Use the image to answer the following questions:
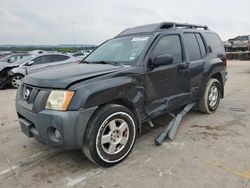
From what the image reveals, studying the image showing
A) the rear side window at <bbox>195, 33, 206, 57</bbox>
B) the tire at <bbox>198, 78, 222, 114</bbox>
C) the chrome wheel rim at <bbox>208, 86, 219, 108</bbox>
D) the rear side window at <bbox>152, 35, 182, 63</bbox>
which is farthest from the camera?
the chrome wheel rim at <bbox>208, 86, 219, 108</bbox>

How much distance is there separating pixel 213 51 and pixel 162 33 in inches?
69.2

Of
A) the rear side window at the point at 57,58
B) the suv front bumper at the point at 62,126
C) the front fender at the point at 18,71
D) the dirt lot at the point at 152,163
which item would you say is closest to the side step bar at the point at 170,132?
the dirt lot at the point at 152,163

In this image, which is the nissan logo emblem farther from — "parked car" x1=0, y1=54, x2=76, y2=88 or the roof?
"parked car" x1=0, y1=54, x2=76, y2=88

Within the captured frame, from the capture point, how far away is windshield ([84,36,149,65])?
3.89 meters

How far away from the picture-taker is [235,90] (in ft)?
26.5

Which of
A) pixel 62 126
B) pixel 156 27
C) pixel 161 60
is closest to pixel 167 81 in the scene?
pixel 161 60

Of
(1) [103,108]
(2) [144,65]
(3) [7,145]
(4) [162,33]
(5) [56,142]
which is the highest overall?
(4) [162,33]

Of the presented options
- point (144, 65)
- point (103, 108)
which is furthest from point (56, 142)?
point (144, 65)

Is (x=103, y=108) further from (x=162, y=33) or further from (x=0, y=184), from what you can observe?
(x=162, y=33)

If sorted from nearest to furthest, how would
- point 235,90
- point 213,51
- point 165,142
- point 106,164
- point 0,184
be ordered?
point 0,184 < point 106,164 < point 165,142 < point 213,51 < point 235,90

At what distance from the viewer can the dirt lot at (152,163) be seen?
294 centimetres

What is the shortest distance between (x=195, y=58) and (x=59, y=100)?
2.93 meters

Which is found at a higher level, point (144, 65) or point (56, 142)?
point (144, 65)

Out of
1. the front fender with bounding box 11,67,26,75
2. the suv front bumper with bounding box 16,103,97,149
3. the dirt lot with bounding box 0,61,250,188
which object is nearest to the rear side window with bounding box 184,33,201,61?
the dirt lot with bounding box 0,61,250,188
